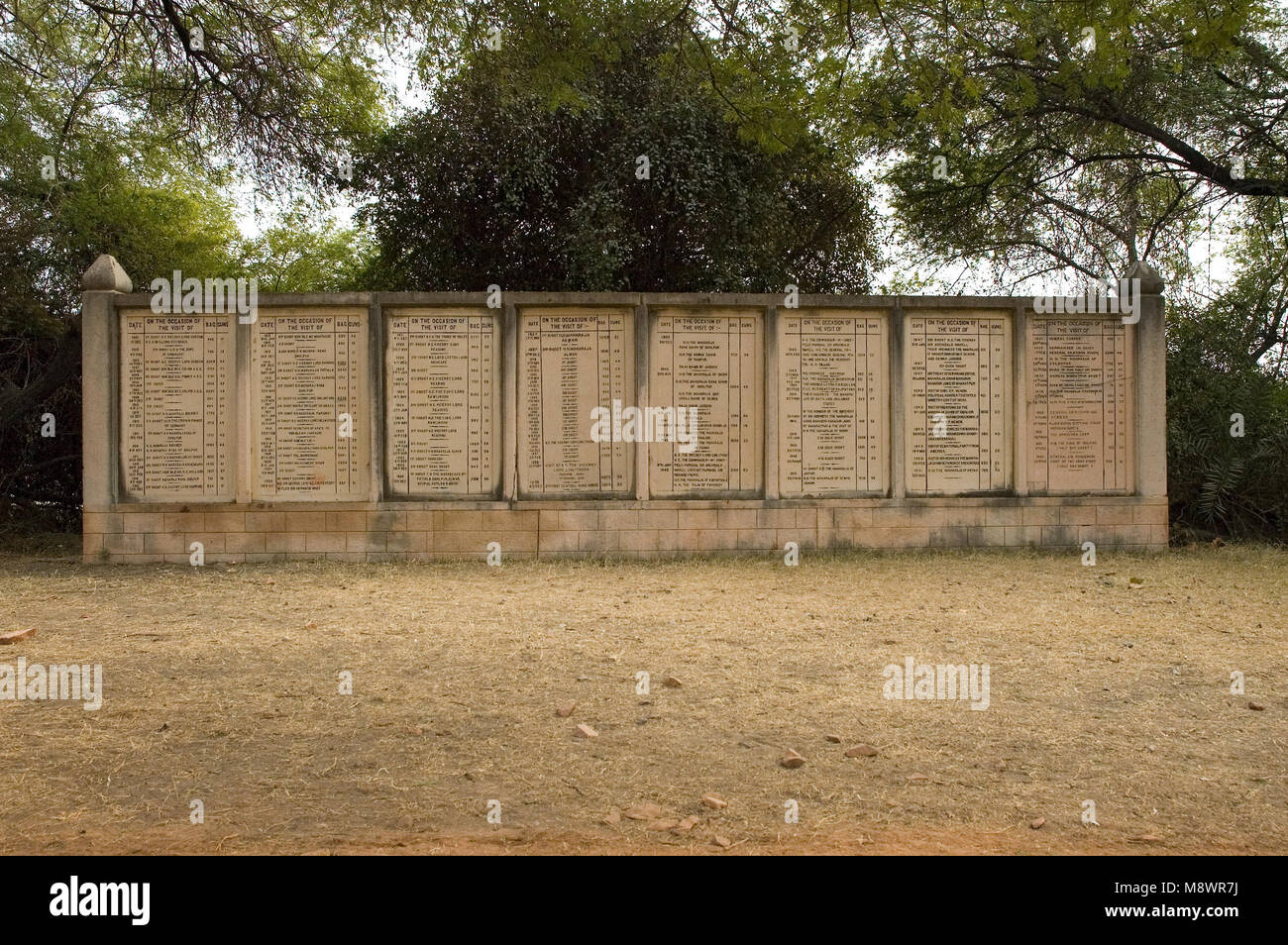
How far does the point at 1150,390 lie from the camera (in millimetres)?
10766

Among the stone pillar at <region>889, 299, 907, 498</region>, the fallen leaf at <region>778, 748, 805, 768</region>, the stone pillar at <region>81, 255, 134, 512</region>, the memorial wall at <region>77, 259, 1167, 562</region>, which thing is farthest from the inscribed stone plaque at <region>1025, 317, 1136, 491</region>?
the stone pillar at <region>81, 255, 134, 512</region>

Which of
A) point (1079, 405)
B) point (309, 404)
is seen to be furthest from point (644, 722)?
point (1079, 405)

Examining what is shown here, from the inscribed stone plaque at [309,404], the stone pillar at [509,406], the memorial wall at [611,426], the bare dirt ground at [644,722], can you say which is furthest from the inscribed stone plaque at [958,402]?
the inscribed stone plaque at [309,404]

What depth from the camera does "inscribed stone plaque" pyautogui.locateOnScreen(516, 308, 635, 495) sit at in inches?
405

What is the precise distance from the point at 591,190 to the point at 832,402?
4341 millimetres

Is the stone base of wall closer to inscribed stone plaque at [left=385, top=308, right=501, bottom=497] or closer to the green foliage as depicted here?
inscribed stone plaque at [left=385, top=308, right=501, bottom=497]

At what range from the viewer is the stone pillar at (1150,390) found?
1074cm

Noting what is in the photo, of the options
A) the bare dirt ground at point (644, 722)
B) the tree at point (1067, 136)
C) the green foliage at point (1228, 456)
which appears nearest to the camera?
the bare dirt ground at point (644, 722)

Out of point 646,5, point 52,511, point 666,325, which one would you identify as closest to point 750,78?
point 646,5

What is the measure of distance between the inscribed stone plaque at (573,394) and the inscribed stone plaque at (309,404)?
1557 millimetres

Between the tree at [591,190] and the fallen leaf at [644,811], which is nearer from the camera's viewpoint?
the fallen leaf at [644,811]

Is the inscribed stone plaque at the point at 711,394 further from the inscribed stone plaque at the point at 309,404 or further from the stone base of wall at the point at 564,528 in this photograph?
the inscribed stone plaque at the point at 309,404

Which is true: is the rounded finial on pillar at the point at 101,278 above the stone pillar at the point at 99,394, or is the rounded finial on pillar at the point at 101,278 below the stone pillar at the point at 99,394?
above

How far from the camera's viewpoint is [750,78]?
6.78 m
